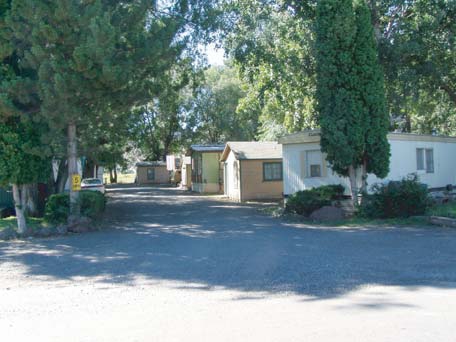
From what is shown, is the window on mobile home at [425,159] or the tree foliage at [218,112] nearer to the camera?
the window on mobile home at [425,159]

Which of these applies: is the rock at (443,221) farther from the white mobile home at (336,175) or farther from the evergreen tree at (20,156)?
the evergreen tree at (20,156)

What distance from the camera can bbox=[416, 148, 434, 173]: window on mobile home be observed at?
21.7 m

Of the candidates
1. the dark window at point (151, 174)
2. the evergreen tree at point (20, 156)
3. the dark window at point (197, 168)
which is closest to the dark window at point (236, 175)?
the dark window at point (197, 168)

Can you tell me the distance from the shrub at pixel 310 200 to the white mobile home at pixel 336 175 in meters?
1.00

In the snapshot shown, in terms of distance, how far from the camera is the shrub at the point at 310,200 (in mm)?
17891

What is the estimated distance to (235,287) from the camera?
26.4 feet

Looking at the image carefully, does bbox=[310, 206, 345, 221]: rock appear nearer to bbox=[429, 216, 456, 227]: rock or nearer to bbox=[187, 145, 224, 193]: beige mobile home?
bbox=[429, 216, 456, 227]: rock

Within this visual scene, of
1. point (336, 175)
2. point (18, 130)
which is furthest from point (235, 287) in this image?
point (336, 175)

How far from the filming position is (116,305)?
7.20m

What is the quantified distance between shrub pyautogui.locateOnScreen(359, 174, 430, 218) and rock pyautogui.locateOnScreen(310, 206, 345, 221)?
853mm

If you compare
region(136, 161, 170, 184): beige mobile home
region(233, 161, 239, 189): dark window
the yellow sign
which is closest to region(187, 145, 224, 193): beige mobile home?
region(233, 161, 239, 189): dark window

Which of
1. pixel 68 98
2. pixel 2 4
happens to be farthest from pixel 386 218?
pixel 2 4

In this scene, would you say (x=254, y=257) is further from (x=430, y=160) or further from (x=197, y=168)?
(x=197, y=168)

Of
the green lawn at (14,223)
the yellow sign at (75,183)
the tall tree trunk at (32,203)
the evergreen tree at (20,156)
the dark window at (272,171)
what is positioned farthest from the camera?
the dark window at (272,171)
